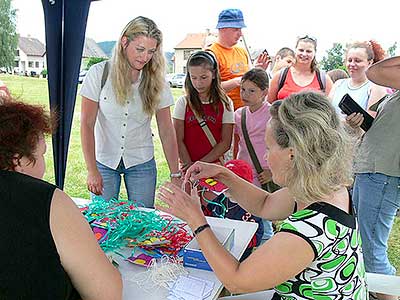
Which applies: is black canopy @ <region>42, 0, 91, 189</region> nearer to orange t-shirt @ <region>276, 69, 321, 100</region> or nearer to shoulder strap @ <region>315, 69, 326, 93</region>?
orange t-shirt @ <region>276, 69, 321, 100</region>

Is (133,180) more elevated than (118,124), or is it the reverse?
(118,124)

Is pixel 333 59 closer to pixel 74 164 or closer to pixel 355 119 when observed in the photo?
pixel 355 119

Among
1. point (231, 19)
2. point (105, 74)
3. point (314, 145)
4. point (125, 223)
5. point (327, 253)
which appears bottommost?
point (125, 223)

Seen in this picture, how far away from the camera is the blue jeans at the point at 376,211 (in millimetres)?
1989

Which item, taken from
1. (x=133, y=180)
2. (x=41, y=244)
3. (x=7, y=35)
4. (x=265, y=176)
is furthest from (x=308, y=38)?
(x=41, y=244)

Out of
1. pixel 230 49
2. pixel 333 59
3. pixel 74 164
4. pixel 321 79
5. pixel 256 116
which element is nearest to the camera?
pixel 256 116

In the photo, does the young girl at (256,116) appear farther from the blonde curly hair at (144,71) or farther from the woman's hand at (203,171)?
the woman's hand at (203,171)

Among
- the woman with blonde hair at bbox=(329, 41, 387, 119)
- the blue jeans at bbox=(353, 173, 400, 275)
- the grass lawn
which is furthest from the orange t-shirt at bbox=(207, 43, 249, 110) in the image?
the blue jeans at bbox=(353, 173, 400, 275)

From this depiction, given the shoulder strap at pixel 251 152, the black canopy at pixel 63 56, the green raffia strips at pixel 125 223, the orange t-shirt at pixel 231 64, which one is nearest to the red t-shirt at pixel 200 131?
the shoulder strap at pixel 251 152

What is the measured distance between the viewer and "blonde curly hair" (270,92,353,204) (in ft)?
3.58

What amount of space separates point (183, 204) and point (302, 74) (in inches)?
81.8

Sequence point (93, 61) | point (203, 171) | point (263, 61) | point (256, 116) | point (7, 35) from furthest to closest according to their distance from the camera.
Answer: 1. point (263, 61)
2. point (7, 35)
3. point (256, 116)
4. point (93, 61)
5. point (203, 171)

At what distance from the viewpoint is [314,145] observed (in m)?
1.09

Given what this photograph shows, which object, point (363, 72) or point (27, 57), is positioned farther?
point (27, 57)
